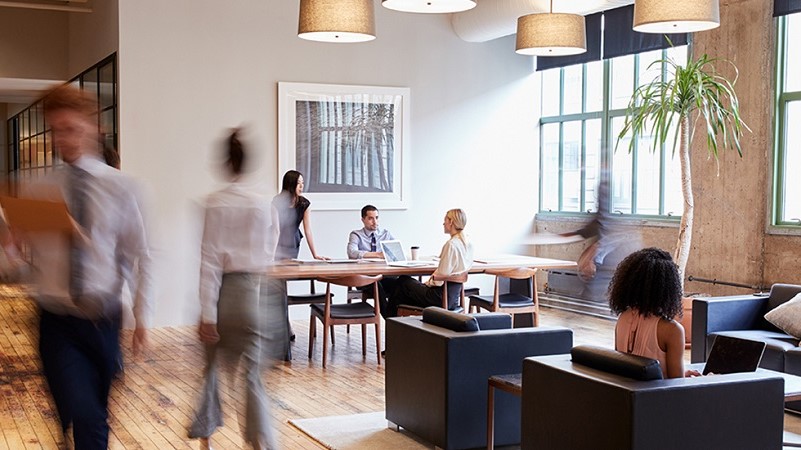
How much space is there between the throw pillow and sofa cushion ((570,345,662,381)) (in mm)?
3123

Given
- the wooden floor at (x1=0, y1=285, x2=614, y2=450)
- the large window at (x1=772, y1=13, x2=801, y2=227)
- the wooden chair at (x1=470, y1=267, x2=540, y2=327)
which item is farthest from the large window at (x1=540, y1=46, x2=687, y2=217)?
the wooden chair at (x1=470, y1=267, x2=540, y2=327)

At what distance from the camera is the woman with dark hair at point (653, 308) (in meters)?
4.07

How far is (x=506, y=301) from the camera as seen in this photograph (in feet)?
27.4

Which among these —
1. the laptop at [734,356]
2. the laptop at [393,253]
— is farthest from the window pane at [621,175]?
the laptop at [734,356]

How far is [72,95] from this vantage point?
3463 mm

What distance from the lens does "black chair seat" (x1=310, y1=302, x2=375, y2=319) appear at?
7.52 metres

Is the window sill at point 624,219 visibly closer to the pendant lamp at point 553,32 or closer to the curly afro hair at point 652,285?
the pendant lamp at point 553,32

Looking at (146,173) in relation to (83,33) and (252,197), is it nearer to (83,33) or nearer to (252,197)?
(83,33)

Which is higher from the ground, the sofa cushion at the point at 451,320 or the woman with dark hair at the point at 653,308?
the woman with dark hair at the point at 653,308

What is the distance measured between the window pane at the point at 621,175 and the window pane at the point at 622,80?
0.64 ft

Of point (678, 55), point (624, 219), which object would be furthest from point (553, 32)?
point (624, 219)

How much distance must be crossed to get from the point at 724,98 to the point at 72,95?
6.99 m

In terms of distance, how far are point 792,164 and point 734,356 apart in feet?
14.1

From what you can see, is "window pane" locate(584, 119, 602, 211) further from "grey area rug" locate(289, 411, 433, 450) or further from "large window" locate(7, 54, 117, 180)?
"grey area rug" locate(289, 411, 433, 450)
